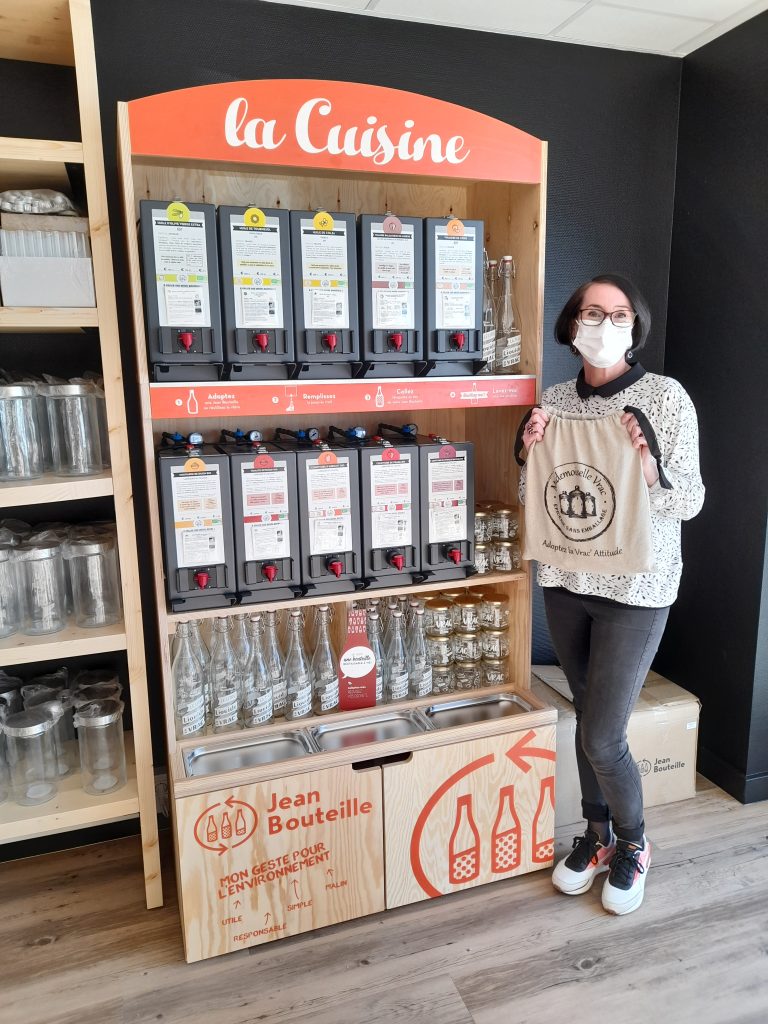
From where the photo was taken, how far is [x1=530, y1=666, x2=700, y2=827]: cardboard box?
2361mm

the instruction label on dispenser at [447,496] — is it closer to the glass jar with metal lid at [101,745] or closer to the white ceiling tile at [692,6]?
the glass jar with metal lid at [101,745]

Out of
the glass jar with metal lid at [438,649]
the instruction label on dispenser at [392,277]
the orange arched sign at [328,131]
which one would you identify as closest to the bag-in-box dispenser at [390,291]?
the instruction label on dispenser at [392,277]

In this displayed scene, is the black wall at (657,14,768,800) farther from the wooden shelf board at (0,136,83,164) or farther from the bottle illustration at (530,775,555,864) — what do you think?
the wooden shelf board at (0,136,83,164)

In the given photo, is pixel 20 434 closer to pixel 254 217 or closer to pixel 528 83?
pixel 254 217

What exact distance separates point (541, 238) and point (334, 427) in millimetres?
772

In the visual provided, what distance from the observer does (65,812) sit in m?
1.87

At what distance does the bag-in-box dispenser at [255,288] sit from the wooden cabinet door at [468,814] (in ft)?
3.61

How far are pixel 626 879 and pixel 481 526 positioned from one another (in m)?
1.04

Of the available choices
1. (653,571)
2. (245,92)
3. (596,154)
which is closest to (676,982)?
(653,571)

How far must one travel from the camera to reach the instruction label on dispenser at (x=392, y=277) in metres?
1.83

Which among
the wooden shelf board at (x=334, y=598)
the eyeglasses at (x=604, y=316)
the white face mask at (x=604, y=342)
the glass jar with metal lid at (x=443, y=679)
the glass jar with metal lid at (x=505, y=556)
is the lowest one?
the glass jar with metal lid at (x=443, y=679)

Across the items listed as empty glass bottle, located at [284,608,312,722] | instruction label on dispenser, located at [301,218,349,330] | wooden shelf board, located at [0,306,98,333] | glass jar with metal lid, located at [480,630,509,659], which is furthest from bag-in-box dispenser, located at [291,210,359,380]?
glass jar with metal lid, located at [480,630,509,659]

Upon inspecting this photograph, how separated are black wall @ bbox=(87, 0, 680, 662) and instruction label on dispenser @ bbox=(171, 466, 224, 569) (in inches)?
32.1

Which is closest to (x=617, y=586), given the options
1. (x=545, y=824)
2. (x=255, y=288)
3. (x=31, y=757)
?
(x=545, y=824)
